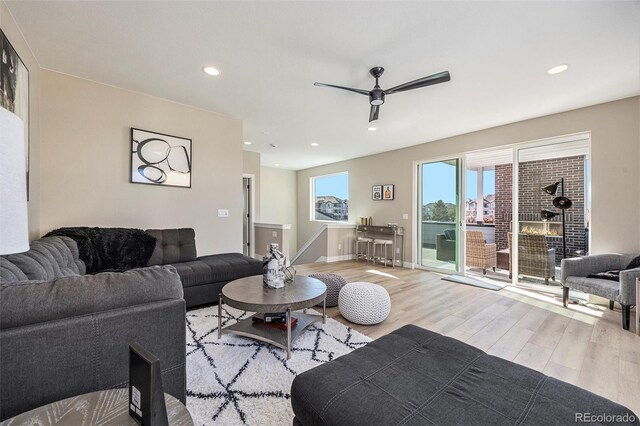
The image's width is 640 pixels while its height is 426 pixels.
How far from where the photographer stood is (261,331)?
2344mm

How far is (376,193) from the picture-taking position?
21.8ft

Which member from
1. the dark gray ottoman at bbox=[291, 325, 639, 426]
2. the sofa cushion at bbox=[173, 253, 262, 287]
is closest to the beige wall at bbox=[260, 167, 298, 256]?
the sofa cushion at bbox=[173, 253, 262, 287]

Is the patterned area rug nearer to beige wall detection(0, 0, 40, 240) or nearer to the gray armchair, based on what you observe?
beige wall detection(0, 0, 40, 240)

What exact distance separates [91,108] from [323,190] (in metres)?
6.09

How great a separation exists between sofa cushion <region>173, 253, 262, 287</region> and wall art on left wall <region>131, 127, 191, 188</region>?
3.98 ft

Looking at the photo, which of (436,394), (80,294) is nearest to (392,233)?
(436,394)

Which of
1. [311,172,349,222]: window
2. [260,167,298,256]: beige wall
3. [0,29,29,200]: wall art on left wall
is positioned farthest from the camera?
[260,167,298,256]: beige wall

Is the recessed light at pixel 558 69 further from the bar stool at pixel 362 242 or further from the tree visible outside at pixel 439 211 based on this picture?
the bar stool at pixel 362 242

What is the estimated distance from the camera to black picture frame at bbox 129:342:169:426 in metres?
0.67

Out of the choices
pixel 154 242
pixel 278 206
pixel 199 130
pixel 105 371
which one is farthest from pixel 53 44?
pixel 278 206

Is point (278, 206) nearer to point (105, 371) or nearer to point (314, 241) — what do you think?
point (314, 241)

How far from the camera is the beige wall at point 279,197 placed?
27.4ft

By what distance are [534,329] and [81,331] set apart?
3627mm

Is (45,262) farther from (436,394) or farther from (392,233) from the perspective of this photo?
(392,233)
